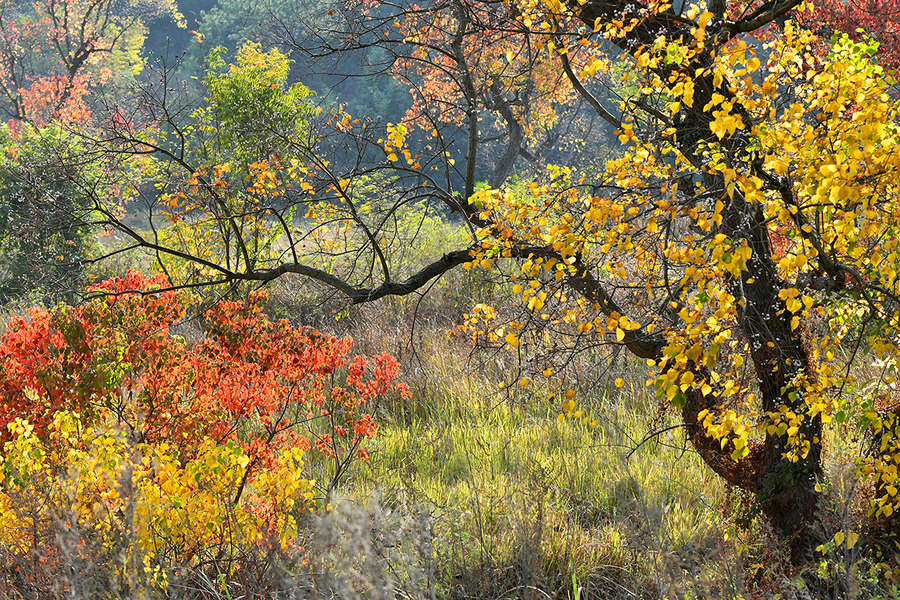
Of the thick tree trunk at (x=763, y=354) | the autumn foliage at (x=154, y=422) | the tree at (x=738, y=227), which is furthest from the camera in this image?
the thick tree trunk at (x=763, y=354)

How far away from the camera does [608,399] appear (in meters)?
5.70

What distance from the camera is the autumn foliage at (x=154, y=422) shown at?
9.21ft

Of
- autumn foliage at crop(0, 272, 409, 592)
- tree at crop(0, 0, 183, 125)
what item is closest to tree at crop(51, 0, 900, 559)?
autumn foliage at crop(0, 272, 409, 592)

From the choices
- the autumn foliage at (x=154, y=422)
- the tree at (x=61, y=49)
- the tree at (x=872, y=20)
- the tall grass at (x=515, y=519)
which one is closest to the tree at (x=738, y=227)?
the tall grass at (x=515, y=519)

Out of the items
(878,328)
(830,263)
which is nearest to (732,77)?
(830,263)

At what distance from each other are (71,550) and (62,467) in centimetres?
102

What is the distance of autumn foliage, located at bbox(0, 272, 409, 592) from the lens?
2.81m

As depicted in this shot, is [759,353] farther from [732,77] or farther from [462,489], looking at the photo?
[462,489]

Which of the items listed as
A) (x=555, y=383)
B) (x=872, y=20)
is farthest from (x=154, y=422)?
(x=872, y=20)

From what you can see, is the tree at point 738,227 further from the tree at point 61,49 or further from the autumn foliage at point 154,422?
the tree at point 61,49

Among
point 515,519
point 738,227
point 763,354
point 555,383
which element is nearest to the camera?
point 738,227

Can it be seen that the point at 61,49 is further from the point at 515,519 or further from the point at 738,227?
the point at 738,227

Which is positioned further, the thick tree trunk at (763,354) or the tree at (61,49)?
the tree at (61,49)

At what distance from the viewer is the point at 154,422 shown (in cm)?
364
